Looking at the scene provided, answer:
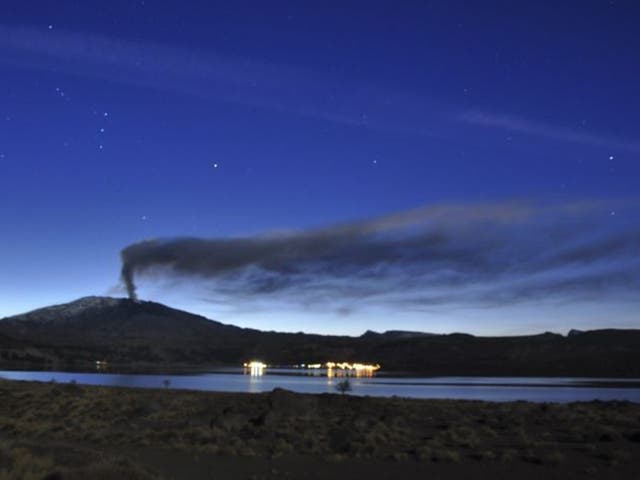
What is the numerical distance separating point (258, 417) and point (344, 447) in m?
8.80

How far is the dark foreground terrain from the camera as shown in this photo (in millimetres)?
20547

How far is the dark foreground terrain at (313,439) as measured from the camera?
67.4 ft

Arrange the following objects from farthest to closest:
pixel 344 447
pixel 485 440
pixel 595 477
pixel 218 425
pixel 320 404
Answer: pixel 320 404, pixel 218 425, pixel 485 440, pixel 344 447, pixel 595 477

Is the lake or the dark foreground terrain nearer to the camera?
the dark foreground terrain

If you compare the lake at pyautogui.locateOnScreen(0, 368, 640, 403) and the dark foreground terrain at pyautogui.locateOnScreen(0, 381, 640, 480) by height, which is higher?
the lake at pyautogui.locateOnScreen(0, 368, 640, 403)

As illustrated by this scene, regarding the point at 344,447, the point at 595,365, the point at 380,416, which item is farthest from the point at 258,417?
the point at 595,365

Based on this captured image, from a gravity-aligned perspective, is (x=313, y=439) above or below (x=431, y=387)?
below

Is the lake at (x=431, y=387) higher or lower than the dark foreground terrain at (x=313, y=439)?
higher

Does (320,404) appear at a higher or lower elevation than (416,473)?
higher

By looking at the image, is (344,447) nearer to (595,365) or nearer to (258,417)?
(258,417)

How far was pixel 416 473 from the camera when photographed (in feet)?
68.9

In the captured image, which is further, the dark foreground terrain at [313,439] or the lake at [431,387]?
the lake at [431,387]

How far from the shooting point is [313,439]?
1060 inches

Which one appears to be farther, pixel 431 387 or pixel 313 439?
pixel 431 387
